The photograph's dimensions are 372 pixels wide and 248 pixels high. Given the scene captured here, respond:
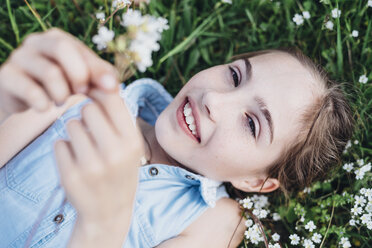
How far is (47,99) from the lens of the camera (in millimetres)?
747

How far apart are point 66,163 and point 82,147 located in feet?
0.16

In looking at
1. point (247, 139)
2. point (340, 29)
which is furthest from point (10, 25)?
point (340, 29)

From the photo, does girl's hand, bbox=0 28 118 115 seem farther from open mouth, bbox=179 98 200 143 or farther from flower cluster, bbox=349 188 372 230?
flower cluster, bbox=349 188 372 230

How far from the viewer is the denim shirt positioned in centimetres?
154

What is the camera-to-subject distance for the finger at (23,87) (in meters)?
0.73

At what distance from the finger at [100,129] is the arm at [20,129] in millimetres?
839

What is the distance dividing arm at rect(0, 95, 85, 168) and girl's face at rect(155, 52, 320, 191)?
1.74 feet

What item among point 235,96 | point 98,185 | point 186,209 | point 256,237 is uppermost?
point 98,185

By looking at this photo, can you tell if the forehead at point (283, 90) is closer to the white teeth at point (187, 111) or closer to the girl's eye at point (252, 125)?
the girl's eye at point (252, 125)

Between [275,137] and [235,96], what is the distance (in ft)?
0.84

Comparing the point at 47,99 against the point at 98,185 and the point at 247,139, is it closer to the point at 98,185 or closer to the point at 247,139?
the point at 98,185

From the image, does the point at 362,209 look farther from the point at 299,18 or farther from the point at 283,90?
the point at 299,18

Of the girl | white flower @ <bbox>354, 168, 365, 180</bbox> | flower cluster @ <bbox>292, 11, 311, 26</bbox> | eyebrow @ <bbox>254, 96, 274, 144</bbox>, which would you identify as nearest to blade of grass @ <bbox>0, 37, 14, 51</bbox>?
the girl

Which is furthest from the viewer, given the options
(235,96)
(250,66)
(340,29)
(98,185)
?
(340,29)
